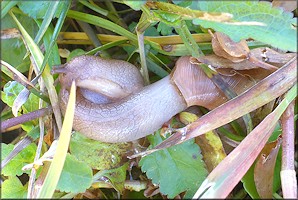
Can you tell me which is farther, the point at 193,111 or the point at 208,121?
the point at 193,111

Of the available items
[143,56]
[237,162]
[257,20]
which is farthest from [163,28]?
[237,162]

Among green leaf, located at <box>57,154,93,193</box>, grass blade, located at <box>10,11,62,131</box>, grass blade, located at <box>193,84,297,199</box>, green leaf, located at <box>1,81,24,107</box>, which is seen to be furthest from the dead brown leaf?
green leaf, located at <box>1,81,24,107</box>

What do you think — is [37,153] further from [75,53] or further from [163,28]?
[163,28]

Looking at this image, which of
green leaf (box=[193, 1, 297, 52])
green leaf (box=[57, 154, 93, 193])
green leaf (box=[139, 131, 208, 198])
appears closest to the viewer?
green leaf (box=[193, 1, 297, 52])

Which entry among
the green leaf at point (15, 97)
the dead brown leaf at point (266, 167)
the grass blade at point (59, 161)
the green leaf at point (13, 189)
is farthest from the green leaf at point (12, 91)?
the dead brown leaf at point (266, 167)

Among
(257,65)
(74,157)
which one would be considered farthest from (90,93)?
(257,65)

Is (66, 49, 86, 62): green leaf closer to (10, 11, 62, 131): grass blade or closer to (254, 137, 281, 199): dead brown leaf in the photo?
(10, 11, 62, 131): grass blade

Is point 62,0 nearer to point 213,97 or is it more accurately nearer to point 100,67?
point 100,67
